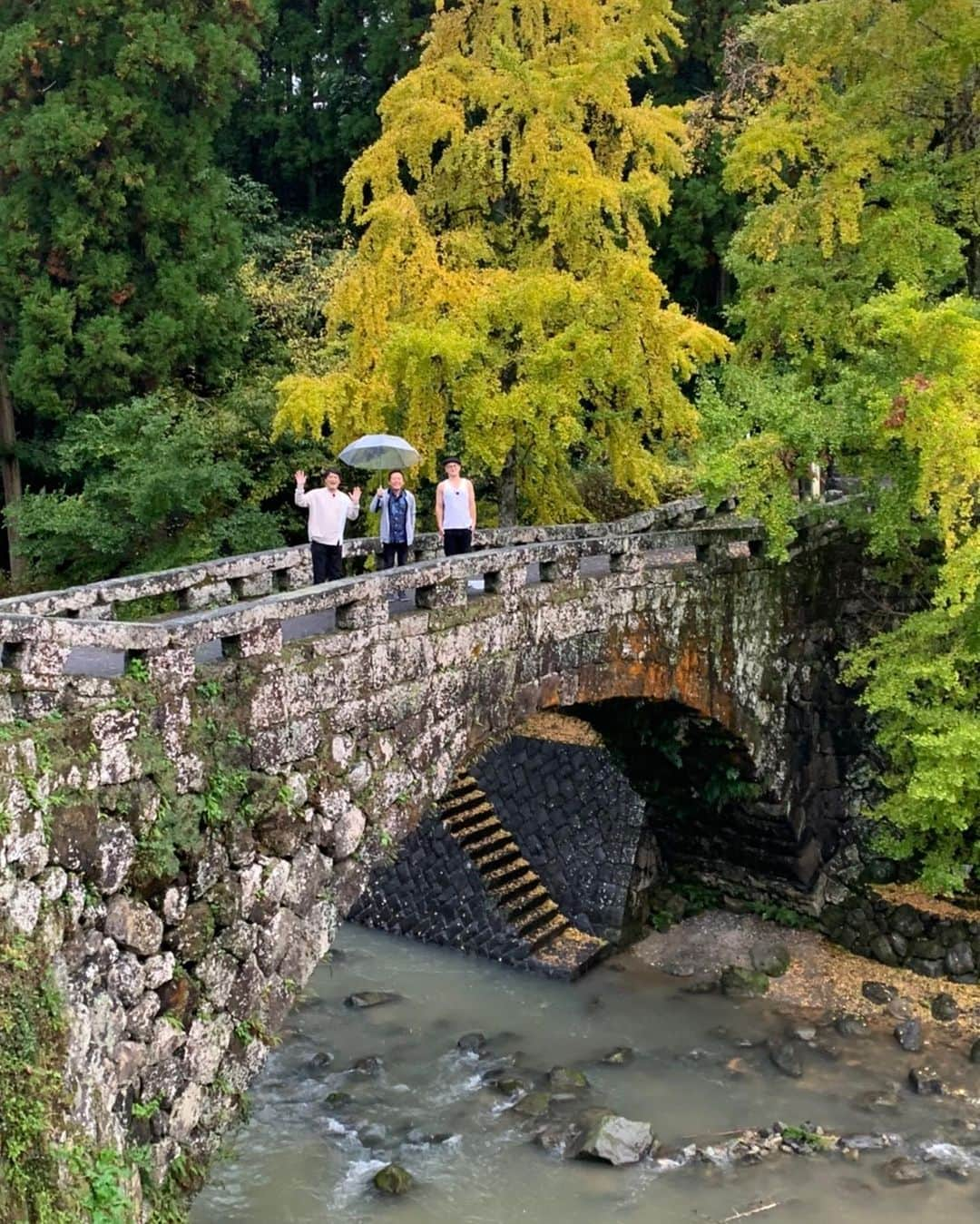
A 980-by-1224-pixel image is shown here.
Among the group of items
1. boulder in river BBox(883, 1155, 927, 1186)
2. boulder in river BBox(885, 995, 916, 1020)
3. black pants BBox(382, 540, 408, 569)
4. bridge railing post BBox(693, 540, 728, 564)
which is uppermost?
black pants BBox(382, 540, 408, 569)

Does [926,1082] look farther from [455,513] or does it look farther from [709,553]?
[455,513]

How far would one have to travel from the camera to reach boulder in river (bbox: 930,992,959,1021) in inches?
561

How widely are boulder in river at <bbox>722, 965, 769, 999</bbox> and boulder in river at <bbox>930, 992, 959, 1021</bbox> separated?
2.00 m

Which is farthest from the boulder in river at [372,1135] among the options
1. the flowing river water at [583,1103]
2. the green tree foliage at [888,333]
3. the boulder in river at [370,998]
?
the green tree foliage at [888,333]

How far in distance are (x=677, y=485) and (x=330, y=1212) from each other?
1248 centimetres

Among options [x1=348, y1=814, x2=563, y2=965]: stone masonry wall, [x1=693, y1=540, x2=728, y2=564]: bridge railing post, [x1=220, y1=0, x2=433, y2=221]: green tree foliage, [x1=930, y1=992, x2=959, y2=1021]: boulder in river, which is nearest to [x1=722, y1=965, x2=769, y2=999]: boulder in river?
[x1=930, y1=992, x2=959, y2=1021]: boulder in river

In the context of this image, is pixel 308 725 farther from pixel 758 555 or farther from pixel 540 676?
pixel 758 555

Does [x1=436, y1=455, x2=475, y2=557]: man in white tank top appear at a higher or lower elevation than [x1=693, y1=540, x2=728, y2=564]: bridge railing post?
higher

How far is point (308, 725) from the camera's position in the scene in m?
8.81

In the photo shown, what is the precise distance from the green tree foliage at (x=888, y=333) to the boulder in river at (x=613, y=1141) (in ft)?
15.2

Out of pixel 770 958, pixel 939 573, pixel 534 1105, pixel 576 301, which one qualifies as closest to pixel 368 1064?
pixel 534 1105

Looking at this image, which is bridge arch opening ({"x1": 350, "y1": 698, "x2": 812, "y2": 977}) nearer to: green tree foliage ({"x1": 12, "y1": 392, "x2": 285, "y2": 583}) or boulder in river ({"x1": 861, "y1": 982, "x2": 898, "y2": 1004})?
boulder in river ({"x1": 861, "y1": 982, "x2": 898, "y2": 1004})

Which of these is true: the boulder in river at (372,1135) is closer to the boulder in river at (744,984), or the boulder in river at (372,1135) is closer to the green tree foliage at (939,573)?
the boulder in river at (744,984)

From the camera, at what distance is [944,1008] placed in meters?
14.3
